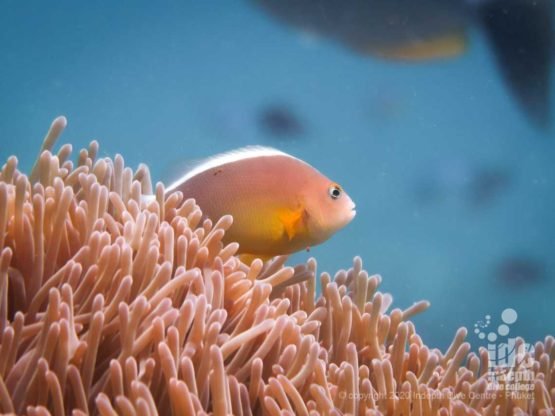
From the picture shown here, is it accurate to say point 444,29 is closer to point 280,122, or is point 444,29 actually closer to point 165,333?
point 280,122

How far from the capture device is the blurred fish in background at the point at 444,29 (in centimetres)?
948

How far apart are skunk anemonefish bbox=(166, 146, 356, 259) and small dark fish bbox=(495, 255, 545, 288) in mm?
10500

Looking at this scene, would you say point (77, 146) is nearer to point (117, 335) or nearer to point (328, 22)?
point (328, 22)

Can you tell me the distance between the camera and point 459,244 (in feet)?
37.8

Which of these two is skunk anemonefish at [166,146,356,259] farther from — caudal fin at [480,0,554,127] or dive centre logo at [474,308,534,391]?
caudal fin at [480,0,554,127]

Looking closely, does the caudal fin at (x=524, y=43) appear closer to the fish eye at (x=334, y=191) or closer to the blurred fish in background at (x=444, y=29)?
the blurred fish in background at (x=444, y=29)

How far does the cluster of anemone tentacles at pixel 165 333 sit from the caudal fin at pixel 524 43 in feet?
29.5

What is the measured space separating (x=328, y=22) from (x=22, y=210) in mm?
11032

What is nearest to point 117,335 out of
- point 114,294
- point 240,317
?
point 114,294

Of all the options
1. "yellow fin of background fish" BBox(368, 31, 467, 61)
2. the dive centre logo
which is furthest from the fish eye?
"yellow fin of background fish" BBox(368, 31, 467, 61)

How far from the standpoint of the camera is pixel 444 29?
10695 millimetres

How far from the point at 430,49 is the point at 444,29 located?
0.46 metres

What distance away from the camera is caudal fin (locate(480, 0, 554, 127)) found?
30.6ft

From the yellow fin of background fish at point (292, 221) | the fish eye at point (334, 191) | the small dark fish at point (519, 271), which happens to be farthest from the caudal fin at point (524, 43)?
the yellow fin of background fish at point (292, 221)
